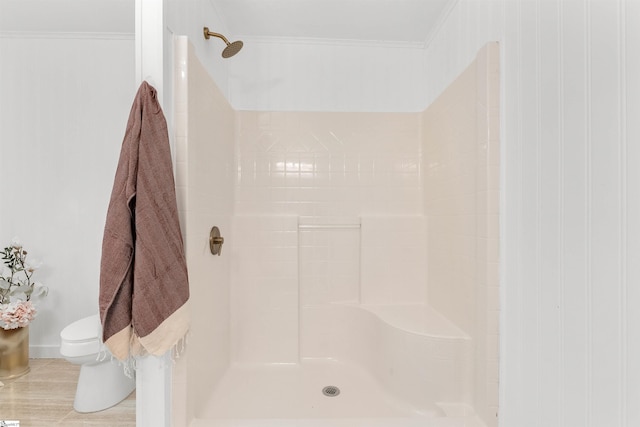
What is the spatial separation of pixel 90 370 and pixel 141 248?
3.34 feet

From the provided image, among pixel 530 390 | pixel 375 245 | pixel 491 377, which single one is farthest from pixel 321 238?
pixel 530 390

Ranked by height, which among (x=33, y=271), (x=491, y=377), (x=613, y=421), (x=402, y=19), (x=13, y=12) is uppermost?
(x=402, y=19)

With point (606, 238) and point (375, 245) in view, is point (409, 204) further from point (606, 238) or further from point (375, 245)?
point (606, 238)

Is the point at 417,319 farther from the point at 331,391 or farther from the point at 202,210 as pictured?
the point at 202,210

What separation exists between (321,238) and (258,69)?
1.18 metres

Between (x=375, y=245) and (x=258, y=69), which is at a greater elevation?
(x=258, y=69)

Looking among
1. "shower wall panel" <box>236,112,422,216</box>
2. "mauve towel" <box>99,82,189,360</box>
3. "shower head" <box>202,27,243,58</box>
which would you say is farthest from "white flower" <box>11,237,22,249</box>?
"shower head" <box>202,27,243,58</box>

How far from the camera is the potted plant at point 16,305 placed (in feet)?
4.81

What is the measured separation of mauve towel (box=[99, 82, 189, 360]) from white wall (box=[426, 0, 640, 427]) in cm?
120

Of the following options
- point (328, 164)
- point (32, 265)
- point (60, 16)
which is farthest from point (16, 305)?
point (328, 164)

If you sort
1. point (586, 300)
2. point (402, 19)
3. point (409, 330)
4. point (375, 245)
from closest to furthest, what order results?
point (586, 300)
point (409, 330)
point (402, 19)
point (375, 245)

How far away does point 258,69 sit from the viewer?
213 cm

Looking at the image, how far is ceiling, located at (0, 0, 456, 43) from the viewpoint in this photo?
56.3 inches

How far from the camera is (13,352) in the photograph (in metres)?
1.53
